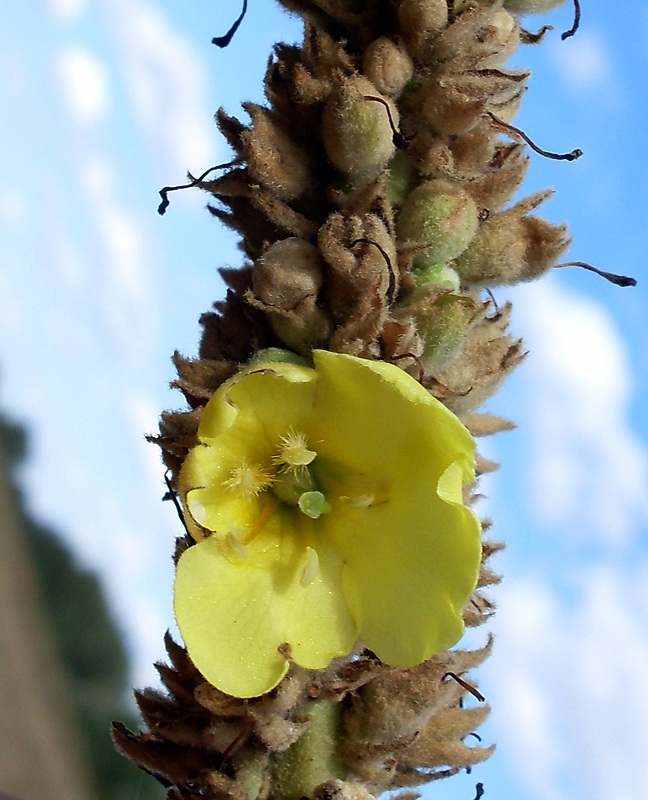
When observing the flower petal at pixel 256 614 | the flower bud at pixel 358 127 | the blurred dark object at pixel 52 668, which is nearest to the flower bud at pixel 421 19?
the flower bud at pixel 358 127

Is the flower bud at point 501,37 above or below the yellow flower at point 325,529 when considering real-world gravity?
above

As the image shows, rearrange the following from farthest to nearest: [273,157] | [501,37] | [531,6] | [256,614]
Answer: [531,6]
[501,37]
[273,157]
[256,614]

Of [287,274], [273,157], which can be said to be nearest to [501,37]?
[273,157]

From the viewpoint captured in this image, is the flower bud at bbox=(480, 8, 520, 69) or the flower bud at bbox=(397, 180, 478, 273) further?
the flower bud at bbox=(480, 8, 520, 69)

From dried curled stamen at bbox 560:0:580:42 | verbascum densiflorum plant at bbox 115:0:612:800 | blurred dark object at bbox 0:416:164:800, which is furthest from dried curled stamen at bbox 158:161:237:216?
blurred dark object at bbox 0:416:164:800

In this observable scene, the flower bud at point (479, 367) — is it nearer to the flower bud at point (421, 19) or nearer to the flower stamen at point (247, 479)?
the flower stamen at point (247, 479)

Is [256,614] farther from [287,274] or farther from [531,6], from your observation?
[531,6]

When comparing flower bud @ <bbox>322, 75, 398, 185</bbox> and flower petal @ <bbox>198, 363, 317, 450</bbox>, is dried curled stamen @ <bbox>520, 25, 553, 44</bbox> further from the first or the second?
flower petal @ <bbox>198, 363, 317, 450</bbox>
